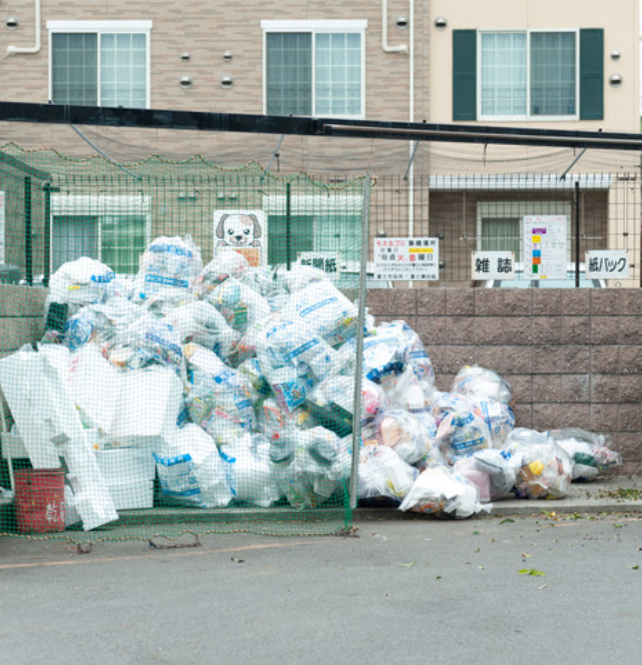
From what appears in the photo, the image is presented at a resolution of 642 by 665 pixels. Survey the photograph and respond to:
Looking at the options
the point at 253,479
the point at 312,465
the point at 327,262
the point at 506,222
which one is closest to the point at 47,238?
the point at 327,262

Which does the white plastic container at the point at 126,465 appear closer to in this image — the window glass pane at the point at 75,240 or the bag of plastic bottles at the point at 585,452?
the window glass pane at the point at 75,240

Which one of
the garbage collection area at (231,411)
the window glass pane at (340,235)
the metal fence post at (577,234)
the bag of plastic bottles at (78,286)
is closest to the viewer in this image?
the garbage collection area at (231,411)

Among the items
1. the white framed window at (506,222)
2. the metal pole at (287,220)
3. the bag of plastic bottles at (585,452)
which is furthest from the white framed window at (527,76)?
the bag of plastic bottles at (585,452)

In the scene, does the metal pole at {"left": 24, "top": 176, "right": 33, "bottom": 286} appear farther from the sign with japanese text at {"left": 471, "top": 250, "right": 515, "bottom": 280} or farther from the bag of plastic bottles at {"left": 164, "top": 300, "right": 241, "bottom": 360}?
the sign with japanese text at {"left": 471, "top": 250, "right": 515, "bottom": 280}

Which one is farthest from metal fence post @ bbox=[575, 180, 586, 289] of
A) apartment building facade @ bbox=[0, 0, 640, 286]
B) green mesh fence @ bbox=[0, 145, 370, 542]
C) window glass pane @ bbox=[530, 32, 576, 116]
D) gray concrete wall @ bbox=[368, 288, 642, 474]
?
window glass pane @ bbox=[530, 32, 576, 116]

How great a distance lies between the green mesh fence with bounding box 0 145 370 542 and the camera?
728cm

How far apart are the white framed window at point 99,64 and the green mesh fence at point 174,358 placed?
33.5ft

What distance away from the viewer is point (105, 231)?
8.96m

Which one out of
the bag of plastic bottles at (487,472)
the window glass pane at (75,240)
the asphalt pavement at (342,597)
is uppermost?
the window glass pane at (75,240)

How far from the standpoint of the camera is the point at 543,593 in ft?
17.8

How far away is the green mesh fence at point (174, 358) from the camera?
7.28 metres

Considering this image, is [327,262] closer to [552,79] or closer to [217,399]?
[217,399]

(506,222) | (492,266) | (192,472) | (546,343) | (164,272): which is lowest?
(192,472)

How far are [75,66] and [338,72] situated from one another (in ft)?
16.5
